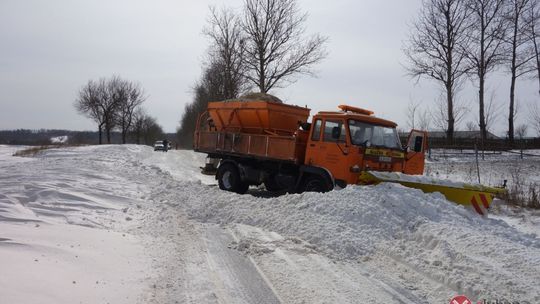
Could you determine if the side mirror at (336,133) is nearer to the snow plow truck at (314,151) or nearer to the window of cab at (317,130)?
the snow plow truck at (314,151)

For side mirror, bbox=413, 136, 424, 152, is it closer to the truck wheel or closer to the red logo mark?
the truck wheel

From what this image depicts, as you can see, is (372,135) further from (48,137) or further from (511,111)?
(48,137)

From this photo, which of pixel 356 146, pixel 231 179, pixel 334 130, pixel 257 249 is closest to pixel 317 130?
pixel 334 130

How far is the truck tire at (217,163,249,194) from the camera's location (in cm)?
1449

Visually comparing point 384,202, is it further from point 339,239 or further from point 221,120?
point 221,120

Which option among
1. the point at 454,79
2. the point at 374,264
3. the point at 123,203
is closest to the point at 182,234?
the point at 123,203

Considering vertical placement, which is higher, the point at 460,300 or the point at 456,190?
the point at 456,190

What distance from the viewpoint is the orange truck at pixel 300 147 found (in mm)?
11277

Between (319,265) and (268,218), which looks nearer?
(319,265)

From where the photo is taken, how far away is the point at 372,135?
11.7 m

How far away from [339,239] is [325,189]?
4.46 metres

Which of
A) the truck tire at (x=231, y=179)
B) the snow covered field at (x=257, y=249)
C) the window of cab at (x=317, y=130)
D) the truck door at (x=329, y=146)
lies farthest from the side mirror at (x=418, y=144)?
the truck tire at (x=231, y=179)

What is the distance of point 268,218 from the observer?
8.80 m

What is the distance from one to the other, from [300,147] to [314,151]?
0.74 meters
